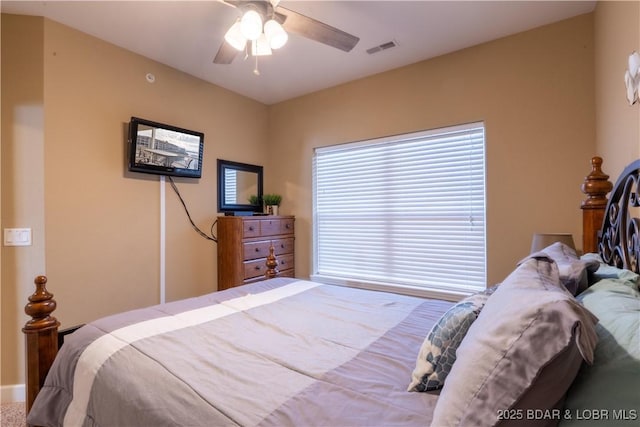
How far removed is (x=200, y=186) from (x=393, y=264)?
7.18ft

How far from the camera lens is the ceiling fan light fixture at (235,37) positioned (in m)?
1.74

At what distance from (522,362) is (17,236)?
3.01 metres

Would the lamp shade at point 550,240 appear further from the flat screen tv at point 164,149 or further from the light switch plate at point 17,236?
the light switch plate at point 17,236

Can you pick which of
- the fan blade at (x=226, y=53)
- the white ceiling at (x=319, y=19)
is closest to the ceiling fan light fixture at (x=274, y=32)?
the fan blade at (x=226, y=53)

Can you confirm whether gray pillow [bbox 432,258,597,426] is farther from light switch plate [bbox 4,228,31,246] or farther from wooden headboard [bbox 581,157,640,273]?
light switch plate [bbox 4,228,31,246]

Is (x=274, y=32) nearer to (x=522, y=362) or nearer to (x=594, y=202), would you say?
(x=522, y=362)

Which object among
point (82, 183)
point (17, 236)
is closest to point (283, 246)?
point (82, 183)

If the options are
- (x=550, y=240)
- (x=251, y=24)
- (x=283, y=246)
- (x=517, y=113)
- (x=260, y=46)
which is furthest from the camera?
(x=283, y=246)

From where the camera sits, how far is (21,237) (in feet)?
7.10

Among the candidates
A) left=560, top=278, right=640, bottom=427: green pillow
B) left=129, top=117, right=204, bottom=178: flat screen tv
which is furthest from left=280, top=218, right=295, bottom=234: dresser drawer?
left=560, top=278, right=640, bottom=427: green pillow

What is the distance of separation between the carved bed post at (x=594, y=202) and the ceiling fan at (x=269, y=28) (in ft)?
5.08

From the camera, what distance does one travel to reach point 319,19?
7.44 feet

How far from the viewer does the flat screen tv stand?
256 centimetres

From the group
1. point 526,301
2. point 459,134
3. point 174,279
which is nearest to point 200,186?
point 174,279
